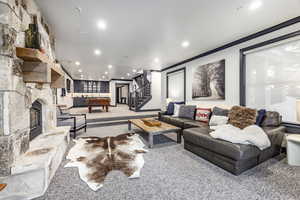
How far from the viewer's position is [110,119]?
566 cm

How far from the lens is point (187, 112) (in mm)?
4168

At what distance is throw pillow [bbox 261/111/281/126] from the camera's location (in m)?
2.47

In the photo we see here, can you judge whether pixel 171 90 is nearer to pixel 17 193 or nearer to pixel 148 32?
pixel 148 32

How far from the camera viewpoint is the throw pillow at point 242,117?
2508mm

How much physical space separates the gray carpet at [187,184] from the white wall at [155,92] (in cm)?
605

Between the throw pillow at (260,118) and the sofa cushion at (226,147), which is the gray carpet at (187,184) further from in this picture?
the throw pillow at (260,118)

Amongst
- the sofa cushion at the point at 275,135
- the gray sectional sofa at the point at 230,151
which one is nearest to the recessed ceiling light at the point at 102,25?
the gray sectional sofa at the point at 230,151

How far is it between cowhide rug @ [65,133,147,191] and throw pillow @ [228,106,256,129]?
2030mm

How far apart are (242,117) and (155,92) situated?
229 inches

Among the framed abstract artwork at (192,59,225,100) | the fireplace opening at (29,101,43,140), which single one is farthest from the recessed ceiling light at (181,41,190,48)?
the fireplace opening at (29,101,43,140)

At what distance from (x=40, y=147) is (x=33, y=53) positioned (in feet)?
4.38

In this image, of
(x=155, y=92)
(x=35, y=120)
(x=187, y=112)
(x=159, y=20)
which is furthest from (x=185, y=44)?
(x=155, y=92)

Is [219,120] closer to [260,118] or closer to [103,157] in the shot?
[260,118]

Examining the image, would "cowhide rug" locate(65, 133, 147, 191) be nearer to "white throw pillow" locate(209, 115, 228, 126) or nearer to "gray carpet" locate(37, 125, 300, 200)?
"gray carpet" locate(37, 125, 300, 200)
